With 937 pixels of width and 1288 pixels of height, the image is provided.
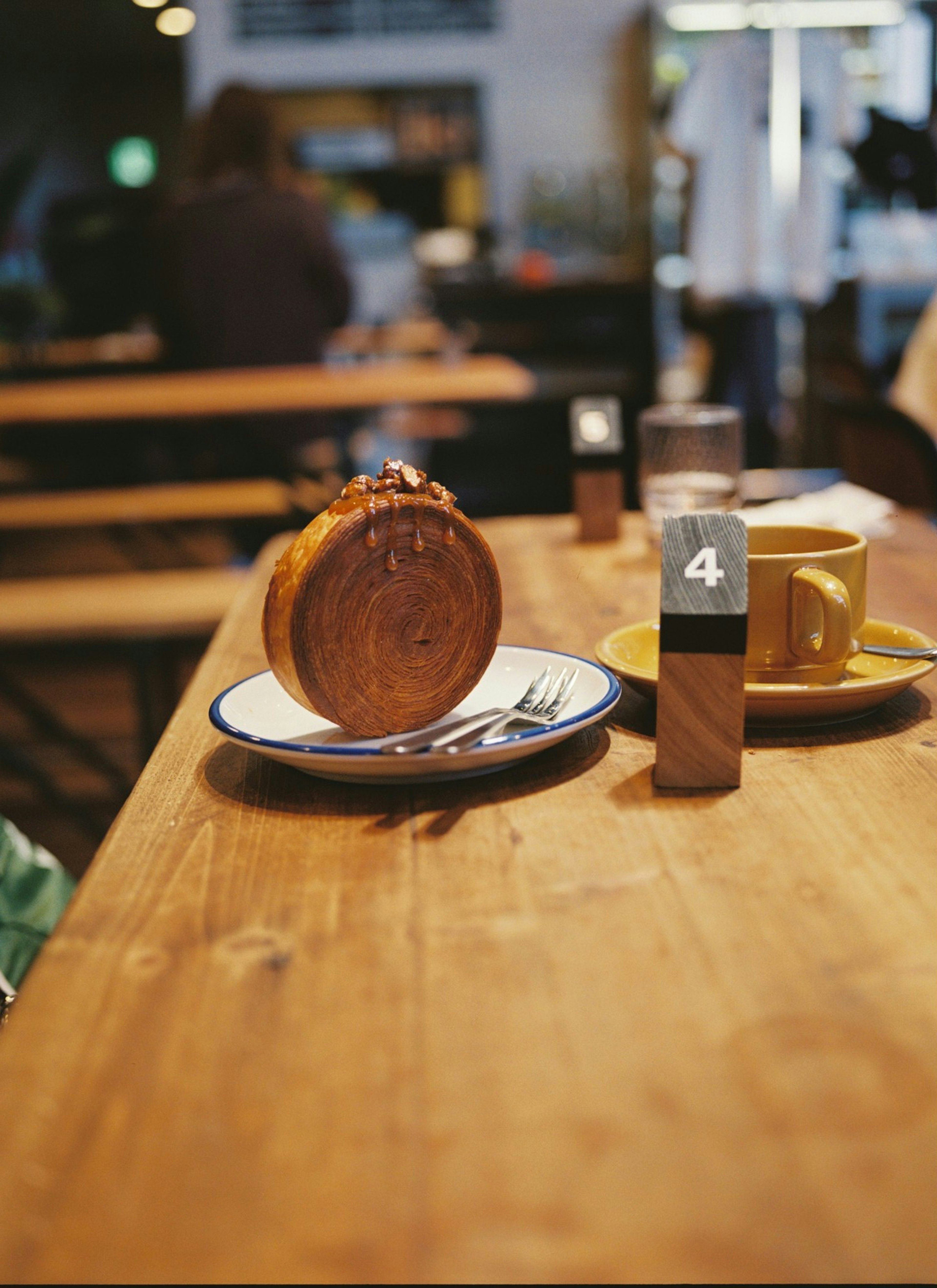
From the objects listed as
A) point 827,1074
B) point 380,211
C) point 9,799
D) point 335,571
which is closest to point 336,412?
point 9,799

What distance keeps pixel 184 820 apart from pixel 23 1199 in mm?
316

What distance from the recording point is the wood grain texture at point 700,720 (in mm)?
707

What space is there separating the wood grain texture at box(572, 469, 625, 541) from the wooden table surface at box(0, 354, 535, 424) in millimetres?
1536

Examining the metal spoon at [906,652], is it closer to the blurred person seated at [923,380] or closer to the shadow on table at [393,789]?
the shadow on table at [393,789]

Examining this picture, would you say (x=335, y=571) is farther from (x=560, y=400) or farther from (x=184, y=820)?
(x=560, y=400)

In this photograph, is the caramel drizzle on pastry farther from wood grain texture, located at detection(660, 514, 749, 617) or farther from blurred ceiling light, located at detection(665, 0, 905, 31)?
blurred ceiling light, located at detection(665, 0, 905, 31)

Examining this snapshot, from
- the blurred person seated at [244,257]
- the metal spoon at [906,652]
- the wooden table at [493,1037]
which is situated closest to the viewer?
the wooden table at [493,1037]

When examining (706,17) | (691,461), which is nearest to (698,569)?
(691,461)

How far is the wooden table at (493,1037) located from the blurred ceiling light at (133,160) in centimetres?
1086

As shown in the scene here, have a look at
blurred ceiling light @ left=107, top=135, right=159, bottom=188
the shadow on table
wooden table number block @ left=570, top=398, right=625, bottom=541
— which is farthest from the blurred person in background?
blurred ceiling light @ left=107, top=135, right=159, bottom=188

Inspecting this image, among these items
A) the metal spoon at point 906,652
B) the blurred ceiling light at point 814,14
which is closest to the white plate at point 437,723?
the metal spoon at point 906,652

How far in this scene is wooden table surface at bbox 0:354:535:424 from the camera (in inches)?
118

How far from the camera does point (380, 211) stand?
24.5 feet

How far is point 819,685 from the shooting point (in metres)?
0.79
